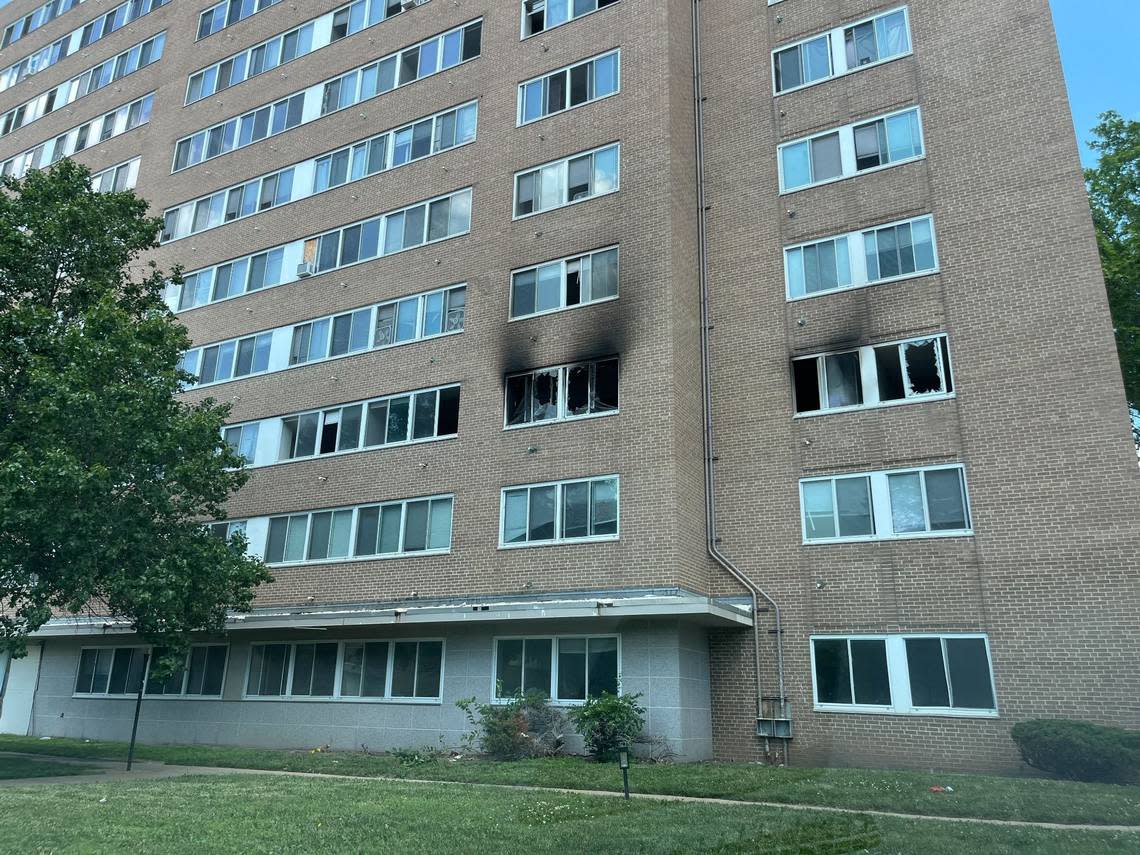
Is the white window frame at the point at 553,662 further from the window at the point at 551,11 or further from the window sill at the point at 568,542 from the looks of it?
the window at the point at 551,11

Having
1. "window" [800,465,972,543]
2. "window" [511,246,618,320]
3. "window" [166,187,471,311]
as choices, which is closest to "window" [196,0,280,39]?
"window" [166,187,471,311]

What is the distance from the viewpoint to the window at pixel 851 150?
66.5ft

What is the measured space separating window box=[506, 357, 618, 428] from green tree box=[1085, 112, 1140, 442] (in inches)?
560

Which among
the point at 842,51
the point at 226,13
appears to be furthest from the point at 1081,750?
the point at 226,13

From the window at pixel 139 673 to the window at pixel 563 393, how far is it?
10.7 meters

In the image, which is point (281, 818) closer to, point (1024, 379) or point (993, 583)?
point (993, 583)

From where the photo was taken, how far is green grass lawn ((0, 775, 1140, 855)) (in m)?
9.06

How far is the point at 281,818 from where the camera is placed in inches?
425

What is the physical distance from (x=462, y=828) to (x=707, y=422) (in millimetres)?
12106

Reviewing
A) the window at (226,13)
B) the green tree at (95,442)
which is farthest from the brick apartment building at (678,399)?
the window at (226,13)

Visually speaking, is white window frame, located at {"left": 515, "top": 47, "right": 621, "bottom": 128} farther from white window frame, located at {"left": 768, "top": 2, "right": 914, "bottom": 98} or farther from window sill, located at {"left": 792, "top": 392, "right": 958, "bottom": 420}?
window sill, located at {"left": 792, "top": 392, "right": 958, "bottom": 420}

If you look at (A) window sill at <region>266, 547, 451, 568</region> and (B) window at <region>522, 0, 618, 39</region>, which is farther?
(B) window at <region>522, 0, 618, 39</region>

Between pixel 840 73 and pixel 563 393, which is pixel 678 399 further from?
pixel 840 73

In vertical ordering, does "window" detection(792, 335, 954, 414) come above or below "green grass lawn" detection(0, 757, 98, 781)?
above
